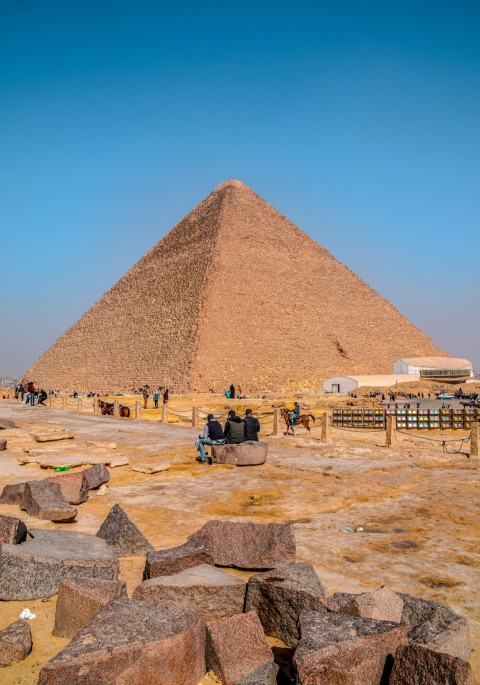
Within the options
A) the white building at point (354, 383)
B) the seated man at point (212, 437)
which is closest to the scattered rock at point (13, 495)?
the seated man at point (212, 437)

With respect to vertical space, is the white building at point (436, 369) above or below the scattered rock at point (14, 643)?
above

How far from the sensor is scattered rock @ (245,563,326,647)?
3.04m

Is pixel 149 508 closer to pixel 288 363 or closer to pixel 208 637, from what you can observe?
pixel 208 637

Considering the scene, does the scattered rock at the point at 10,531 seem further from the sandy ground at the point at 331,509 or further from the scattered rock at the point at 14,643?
the scattered rock at the point at 14,643

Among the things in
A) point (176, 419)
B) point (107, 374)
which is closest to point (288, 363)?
point (107, 374)

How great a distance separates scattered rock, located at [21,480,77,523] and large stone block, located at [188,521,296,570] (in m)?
1.59

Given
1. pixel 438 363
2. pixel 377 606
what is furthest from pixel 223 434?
pixel 438 363

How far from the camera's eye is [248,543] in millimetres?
4180

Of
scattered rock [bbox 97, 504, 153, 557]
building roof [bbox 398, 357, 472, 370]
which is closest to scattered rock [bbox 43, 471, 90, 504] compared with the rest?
scattered rock [bbox 97, 504, 153, 557]

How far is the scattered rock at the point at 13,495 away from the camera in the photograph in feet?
18.5

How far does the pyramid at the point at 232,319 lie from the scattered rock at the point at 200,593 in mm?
44645

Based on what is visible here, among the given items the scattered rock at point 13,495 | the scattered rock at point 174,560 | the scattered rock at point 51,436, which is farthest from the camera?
the scattered rock at point 51,436

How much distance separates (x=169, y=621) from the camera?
2.66 m

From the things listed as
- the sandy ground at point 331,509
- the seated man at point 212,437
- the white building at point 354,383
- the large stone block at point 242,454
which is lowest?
the sandy ground at point 331,509
